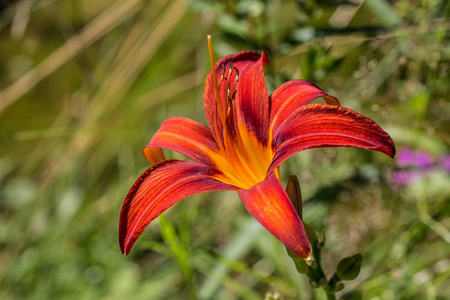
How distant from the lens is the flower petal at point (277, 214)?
0.61 metres

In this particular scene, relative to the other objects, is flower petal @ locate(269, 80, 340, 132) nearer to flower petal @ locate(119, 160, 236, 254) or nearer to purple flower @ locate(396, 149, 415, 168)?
flower petal @ locate(119, 160, 236, 254)

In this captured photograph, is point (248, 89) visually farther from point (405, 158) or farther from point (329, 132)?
point (405, 158)

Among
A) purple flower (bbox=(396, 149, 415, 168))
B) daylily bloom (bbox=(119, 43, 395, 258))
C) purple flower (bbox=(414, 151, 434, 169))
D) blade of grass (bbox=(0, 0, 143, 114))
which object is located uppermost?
blade of grass (bbox=(0, 0, 143, 114))

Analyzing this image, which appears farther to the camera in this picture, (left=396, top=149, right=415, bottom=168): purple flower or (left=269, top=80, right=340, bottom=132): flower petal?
(left=396, top=149, right=415, bottom=168): purple flower

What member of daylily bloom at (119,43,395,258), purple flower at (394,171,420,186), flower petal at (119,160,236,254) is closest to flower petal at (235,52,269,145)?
daylily bloom at (119,43,395,258)

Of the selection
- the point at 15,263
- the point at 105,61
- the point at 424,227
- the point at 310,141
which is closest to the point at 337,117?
the point at 310,141

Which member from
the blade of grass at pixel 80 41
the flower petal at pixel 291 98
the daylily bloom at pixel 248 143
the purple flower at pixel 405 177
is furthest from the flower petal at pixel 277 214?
the blade of grass at pixel 80 41

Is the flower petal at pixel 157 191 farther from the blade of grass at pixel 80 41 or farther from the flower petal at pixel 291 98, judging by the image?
the blade of grass at pixel 80 41

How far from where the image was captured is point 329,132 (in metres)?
0.68

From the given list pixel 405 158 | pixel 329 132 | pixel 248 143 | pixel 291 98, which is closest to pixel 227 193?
pixel 405 158

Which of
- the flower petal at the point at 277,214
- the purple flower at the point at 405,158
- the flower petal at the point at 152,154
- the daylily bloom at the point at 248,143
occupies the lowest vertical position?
the purple flower at the point at 405,158

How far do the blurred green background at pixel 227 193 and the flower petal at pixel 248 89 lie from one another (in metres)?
0.22

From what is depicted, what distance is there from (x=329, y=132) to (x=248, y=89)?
0.22m

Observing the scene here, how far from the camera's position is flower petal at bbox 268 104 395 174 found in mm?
643
